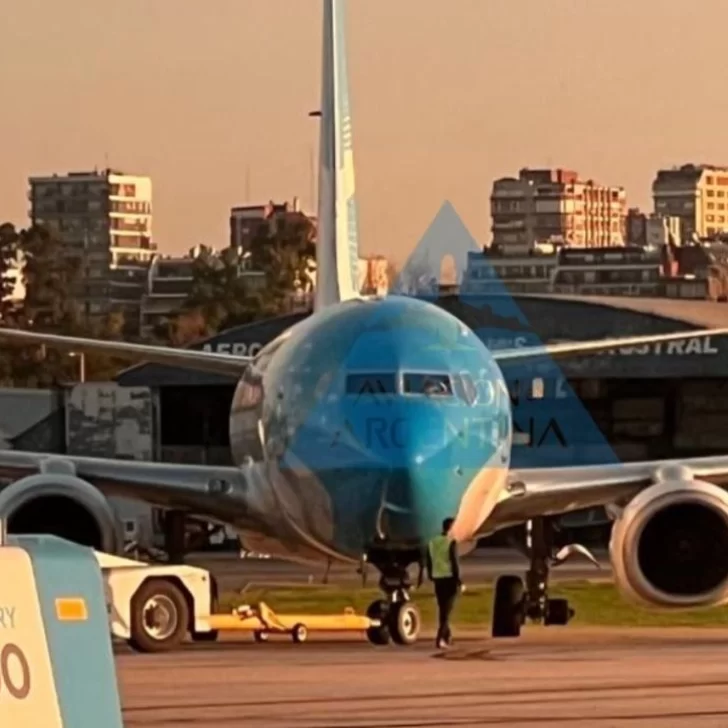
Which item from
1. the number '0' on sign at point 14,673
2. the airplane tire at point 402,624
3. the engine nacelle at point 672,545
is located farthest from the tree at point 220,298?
the number '0' on sign at point 14,673

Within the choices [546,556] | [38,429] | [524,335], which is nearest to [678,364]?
[524,335]

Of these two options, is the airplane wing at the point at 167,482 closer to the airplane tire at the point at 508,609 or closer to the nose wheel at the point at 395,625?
the airplane tire at the point at 508,609

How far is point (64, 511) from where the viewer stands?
28.9 metres

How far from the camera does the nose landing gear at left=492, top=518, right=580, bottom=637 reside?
26.8m

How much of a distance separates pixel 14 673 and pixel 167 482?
21760mm

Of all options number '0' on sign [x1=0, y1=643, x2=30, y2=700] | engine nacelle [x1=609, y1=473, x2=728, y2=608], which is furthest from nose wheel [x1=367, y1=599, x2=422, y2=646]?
number '0' on sign [x1=0, y1=643, x2=30, y2=700]

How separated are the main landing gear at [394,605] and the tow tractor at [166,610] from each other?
13cm

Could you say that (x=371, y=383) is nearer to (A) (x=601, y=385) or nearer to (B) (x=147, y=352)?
(B) (x=147, y=352)

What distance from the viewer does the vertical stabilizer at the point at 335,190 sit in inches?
1287

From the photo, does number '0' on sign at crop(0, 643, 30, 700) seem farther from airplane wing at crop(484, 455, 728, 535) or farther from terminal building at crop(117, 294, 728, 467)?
terminal building at crop(117, 294, 728, 467)

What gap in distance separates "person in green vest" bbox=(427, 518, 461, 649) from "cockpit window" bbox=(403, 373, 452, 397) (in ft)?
3.77

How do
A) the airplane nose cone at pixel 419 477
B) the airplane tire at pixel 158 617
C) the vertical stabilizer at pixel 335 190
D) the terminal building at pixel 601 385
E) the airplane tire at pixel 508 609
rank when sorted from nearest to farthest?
the airplane tire at pixel 158 617, the airplane nose cone at pixel 419 477, the airplane tire at pixel 508 609, the vertical stabilizer at pixel 335 190, the terminal building at pixel 601 385

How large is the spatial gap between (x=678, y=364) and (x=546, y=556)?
3303 cm

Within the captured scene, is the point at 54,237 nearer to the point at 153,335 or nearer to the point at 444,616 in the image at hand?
the point at 153,335
